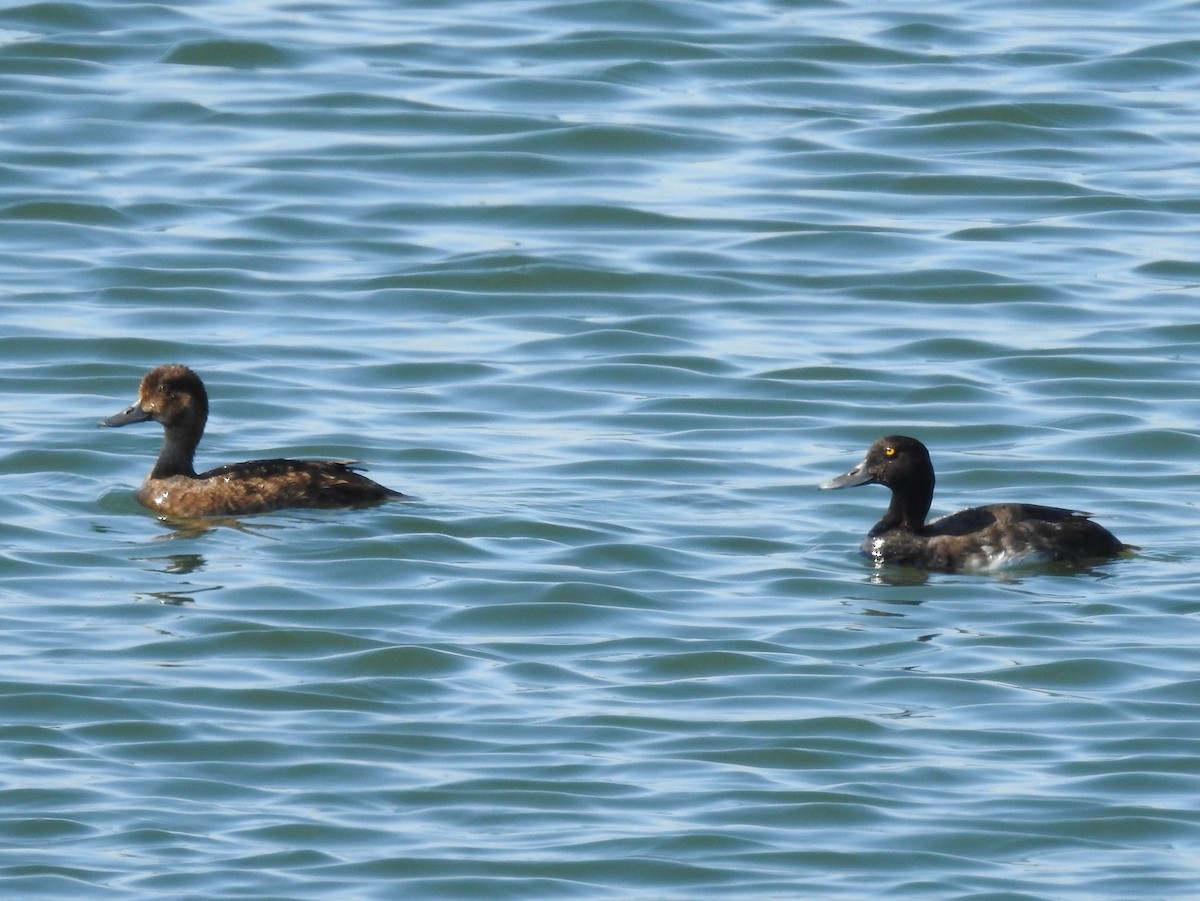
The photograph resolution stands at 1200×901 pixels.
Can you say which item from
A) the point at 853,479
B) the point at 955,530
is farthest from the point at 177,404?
the point at 955,530

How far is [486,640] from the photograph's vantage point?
11.3 meters

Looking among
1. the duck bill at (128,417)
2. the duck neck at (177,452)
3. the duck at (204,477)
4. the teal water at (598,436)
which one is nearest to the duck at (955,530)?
the teal water at (598,436)

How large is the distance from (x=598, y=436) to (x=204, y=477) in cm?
227

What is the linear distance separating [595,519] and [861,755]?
3413 mm

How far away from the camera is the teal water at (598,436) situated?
30.5 ft

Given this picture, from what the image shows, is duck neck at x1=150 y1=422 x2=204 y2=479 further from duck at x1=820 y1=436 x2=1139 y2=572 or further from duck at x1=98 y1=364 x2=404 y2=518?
duck at x1=820 y1=436 x2=1139 y2=572

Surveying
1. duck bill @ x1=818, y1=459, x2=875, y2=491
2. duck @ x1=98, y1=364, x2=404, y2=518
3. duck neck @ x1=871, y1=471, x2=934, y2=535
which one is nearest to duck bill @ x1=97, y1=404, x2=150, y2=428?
duck @ x1=98, y1=364, x2=404, y2=518

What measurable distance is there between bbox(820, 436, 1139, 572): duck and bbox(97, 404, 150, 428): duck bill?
3493mm

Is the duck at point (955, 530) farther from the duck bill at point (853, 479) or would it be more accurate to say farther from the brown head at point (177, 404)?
the brown head at point (177, 404)

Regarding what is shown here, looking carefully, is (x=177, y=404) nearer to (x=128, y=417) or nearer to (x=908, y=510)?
(x=128, y=417)

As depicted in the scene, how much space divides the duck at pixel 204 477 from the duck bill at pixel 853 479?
2.10 metres

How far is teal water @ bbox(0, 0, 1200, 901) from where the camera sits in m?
9.30

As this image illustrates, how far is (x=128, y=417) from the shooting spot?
14008 millimetres

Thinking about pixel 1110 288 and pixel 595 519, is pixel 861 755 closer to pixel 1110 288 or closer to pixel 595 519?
pixel 595 519
